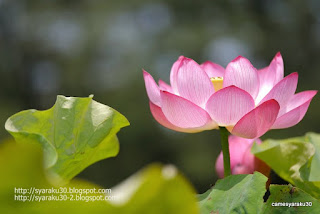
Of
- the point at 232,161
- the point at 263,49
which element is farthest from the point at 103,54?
the point at 232,161

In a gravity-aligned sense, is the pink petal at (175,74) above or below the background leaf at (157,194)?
below

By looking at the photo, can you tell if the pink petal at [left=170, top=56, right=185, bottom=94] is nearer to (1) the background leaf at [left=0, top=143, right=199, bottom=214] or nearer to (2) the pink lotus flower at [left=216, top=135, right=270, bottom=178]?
(2) the pink lotus flower at [left=216, top=135, right=270, bottom=178]

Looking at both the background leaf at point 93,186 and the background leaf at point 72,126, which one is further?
the background leaf at point 72,126

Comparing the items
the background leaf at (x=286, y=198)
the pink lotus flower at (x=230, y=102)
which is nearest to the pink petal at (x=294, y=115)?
the pink lotus flower at (x=230, y=102)

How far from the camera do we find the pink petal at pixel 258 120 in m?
0.36

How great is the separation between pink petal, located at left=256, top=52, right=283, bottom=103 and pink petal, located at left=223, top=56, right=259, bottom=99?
0.04 meters

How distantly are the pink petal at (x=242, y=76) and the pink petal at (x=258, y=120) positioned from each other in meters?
0.03

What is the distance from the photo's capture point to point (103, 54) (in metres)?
5.86

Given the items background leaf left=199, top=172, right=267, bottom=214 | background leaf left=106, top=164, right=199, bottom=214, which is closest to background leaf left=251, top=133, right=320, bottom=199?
background leaf left=199, top=172, right=267, bottom=214

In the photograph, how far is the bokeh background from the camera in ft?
18.3

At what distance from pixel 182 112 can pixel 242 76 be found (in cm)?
6

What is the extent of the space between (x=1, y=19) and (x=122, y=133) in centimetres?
214

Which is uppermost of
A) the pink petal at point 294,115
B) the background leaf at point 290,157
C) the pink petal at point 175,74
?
the pink petal at point 175,74

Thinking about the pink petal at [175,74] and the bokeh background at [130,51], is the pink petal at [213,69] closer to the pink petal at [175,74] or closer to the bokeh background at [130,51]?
the pink petal at [175,74]
